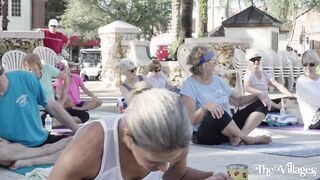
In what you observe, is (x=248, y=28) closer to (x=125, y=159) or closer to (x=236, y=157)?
(x=236, y=157)

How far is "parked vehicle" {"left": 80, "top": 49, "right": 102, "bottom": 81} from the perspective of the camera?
32312mm

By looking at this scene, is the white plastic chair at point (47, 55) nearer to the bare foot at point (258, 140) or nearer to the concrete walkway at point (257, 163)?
the concrete walkway at point (257, 163)

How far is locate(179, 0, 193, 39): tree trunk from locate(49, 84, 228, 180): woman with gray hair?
47.9 feet

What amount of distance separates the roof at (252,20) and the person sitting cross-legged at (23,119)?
43.1ft

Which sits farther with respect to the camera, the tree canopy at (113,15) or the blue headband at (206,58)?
the tree canopy at (113,15)

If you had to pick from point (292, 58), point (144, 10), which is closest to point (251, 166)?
point (292, 58)

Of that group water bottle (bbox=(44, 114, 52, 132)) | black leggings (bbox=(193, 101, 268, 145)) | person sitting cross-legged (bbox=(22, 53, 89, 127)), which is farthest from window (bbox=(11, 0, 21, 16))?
black leggings (bbox=(193, 101, 268, 145))

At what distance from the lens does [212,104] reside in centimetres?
607

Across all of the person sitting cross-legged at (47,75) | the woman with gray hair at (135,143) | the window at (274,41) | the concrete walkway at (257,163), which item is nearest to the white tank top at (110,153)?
the woman with gray hair at (135,143)

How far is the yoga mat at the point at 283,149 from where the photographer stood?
6098 millimetres

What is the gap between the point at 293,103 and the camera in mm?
9156

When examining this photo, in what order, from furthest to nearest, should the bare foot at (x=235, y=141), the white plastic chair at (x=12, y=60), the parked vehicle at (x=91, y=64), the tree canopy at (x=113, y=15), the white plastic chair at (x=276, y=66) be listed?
the tree canopy at (x=113, y=15)
the parked vehicle at (x=91, y=64)
the white plastic chair at (x=276, y=66)
the white plastic chair at (x=12, y=60)
the bare foot at (x=235, y=141)

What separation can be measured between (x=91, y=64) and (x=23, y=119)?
29.1 m

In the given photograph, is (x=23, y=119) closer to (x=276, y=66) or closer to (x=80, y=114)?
(x=80, y=114)
